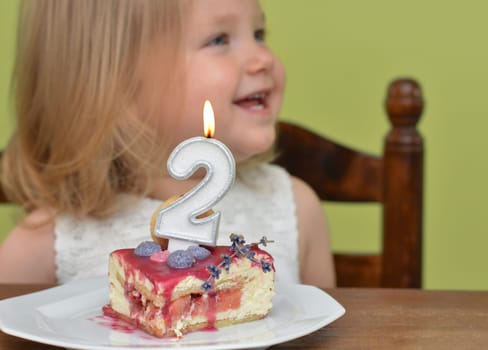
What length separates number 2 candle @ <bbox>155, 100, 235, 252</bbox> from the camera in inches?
32.3

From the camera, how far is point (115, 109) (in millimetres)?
1320

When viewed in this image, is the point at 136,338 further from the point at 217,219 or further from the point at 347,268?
the point at 347,268

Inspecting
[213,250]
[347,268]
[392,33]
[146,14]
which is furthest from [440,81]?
[213,250]

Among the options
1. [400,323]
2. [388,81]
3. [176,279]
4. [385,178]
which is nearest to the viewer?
[176,279]

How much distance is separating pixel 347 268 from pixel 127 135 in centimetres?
46

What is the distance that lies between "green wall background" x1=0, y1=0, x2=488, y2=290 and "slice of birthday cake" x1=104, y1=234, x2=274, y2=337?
4.10 feet

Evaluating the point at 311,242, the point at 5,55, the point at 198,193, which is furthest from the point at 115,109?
the point at 5,55

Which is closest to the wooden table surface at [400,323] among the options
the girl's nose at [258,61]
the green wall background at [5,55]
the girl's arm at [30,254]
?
the girl's arm at [30,254]

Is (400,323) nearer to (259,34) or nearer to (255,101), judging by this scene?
(255,101)

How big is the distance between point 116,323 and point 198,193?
0.45 ft

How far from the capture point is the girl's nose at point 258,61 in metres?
1.31

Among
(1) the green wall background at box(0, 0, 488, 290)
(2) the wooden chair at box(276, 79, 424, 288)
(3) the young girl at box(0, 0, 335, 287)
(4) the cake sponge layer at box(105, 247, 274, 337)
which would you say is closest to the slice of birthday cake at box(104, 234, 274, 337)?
(4) the cake sponge layer at box(105, 247, 274, 337)

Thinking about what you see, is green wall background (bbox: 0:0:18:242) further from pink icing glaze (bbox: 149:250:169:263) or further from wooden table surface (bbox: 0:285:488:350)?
pink icing glaze (bbox: 149:250:169:263)

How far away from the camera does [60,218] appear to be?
4.46 feet
